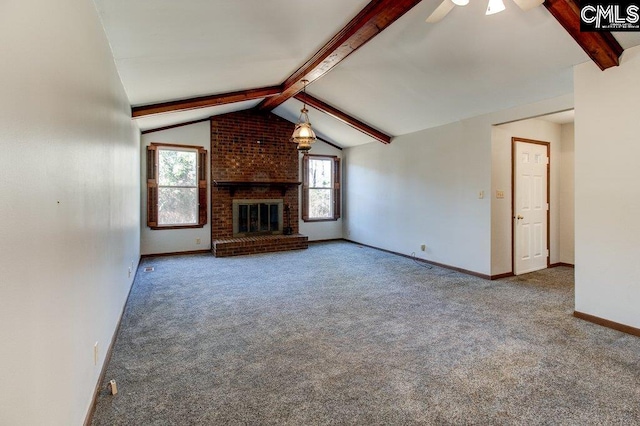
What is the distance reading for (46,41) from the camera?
4.03 ft

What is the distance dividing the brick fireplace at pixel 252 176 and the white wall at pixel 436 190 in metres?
1.72

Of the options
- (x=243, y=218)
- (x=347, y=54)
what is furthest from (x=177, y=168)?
(x=347, y=54)

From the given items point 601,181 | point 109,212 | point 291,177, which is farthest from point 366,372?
point 291,177

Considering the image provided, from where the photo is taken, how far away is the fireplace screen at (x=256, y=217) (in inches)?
277

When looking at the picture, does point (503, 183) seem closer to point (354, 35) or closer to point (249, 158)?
point (354, 35)

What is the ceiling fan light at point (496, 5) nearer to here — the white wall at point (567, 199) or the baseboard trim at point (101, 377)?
the baseboard trim at point (101, 377)

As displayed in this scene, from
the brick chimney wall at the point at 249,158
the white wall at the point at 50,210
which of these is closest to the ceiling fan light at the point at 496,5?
the white wall at the point at 50,210

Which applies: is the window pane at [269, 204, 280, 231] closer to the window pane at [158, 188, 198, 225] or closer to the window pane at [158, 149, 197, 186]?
the window pane at [158, 188, 198, 225]

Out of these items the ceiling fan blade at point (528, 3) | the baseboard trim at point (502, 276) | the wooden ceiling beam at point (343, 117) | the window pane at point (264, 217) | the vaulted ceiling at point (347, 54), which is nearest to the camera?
the ceiling fan blade at point (528, 3)

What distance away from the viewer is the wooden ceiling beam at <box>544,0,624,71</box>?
2.48 m

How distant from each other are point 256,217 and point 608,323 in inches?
236

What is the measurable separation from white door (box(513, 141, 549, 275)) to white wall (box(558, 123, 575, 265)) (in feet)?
1.36

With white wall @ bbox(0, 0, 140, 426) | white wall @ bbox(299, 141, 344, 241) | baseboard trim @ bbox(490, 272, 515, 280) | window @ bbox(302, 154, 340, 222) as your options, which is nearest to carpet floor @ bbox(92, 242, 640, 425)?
baseboard trim @ bbox(490, 272, 515, 280)

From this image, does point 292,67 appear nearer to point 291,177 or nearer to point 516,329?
point 291,177
